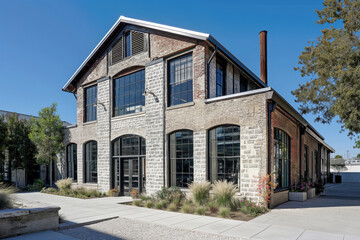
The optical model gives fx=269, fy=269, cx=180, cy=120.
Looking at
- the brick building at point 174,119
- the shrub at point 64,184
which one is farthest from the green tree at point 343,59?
the shrub at point 64,184

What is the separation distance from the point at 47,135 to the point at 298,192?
16.0 meters

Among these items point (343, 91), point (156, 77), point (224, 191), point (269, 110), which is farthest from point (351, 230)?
point (156, 77)

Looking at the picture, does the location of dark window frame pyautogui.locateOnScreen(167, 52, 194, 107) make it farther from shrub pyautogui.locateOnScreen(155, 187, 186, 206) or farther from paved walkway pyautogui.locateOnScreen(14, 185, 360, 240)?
paved walkway pyautogui.locateOnScreen(14, 185, 360, 240)

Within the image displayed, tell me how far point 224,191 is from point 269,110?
3428 mm

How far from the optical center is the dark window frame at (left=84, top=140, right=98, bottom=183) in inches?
675

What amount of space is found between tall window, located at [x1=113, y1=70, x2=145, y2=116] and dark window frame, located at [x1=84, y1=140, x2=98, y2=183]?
10.2 feet

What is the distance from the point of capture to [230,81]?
1410cm

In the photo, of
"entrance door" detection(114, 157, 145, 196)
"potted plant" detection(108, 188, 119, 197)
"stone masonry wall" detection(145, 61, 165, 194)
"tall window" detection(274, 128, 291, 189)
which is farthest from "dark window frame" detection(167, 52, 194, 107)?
"potted plant" detection(108, 188, 119, 197)

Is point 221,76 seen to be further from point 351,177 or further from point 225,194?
point 351,177

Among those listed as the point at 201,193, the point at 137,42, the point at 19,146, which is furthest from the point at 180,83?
the point at 19,146

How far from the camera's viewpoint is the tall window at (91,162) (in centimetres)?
1720

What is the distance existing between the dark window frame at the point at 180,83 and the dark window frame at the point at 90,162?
7.02 metres

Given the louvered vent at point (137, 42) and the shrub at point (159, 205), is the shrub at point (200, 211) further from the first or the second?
the louvered vent at point (137, 42)

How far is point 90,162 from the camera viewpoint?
690 inches
